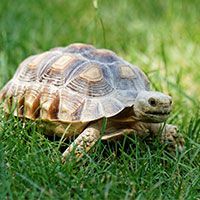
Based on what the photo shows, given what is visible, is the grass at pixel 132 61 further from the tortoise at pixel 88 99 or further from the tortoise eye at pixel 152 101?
the tortoise eye at pixel 152 101

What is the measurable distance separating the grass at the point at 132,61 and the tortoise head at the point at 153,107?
0.16 meters

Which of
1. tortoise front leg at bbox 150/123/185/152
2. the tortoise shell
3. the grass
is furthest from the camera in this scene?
tortoise front leg at bbox 150/123/185/152

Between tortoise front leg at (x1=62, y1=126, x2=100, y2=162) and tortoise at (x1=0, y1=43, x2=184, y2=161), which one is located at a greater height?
tortoise at (x1=0, y1=43, x2=184, y2=161)

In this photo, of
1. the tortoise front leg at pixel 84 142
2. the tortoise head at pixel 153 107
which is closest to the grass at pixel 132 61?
the tortoise front leg at pixel 84 142

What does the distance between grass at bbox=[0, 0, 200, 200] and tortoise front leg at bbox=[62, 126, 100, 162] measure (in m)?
0.04

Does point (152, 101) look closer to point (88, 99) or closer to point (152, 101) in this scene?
point (152, 101)

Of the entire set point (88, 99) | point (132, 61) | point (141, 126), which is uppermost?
point (88, 99)

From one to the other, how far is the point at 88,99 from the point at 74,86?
0.40ft

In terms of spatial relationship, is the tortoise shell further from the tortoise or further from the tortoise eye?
the tortoise eye

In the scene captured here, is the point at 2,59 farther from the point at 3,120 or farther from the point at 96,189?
the point at 96,189

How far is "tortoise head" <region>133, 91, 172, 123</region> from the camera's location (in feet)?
11.0

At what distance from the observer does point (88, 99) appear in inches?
137

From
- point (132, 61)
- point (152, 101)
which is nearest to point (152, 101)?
point (152, 101)

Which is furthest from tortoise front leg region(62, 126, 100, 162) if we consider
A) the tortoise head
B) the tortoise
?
the tortoise head
